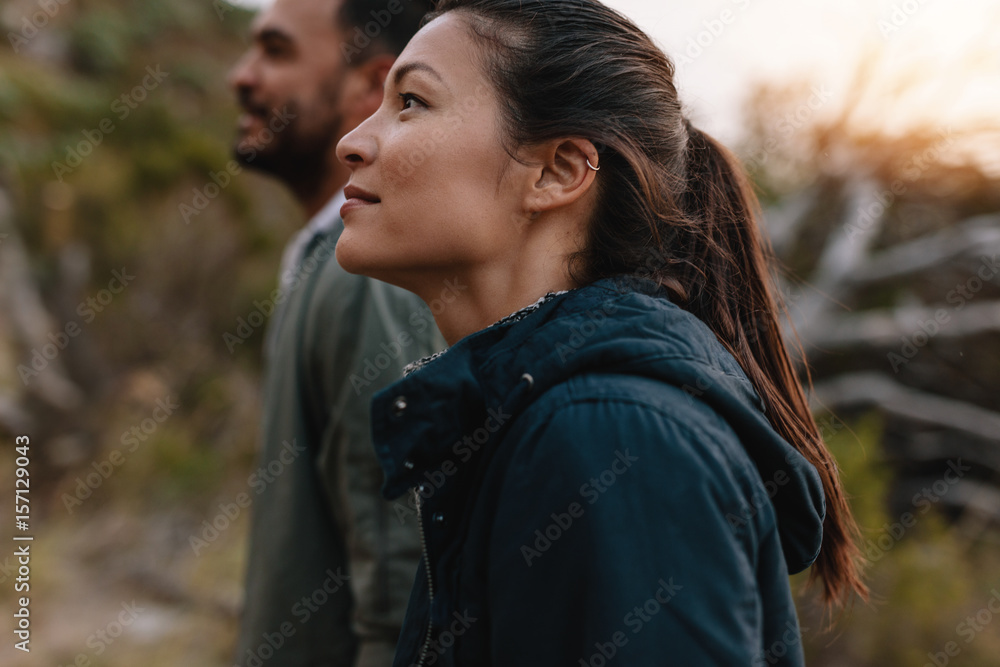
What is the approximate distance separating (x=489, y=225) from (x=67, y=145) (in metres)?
6.47

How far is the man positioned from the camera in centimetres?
178

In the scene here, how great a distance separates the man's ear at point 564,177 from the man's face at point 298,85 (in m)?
1.20

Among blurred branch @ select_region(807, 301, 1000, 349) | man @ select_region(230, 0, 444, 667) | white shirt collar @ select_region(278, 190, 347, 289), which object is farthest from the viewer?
blurred branch @ select_region(807, 301, 1000, 349)

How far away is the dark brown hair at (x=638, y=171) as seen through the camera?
133cm

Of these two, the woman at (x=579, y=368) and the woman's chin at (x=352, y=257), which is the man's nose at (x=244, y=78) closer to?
the woman at (x=579, y=368)

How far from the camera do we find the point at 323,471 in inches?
75.7

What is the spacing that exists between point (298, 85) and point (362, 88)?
202mm

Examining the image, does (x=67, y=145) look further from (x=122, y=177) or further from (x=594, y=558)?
(x=594, y=558)

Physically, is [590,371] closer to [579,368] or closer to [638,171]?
[579,368]

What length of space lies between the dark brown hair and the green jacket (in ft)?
2.24

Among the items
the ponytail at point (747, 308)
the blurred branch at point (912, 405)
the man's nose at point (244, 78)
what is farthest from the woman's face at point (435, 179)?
the blurred branch at point (912, 405)

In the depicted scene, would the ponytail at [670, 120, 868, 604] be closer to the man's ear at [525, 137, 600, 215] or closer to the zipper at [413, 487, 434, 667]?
the man's ear at [525, 137, 600, 215]

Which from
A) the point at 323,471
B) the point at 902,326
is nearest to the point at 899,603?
the point at 902,326

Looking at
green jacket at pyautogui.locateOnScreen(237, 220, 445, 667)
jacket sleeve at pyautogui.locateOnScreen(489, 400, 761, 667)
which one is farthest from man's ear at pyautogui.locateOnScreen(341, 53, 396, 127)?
jacket sleeve at pyautogui.locateOnScreen(489, 400, 761, 667)
